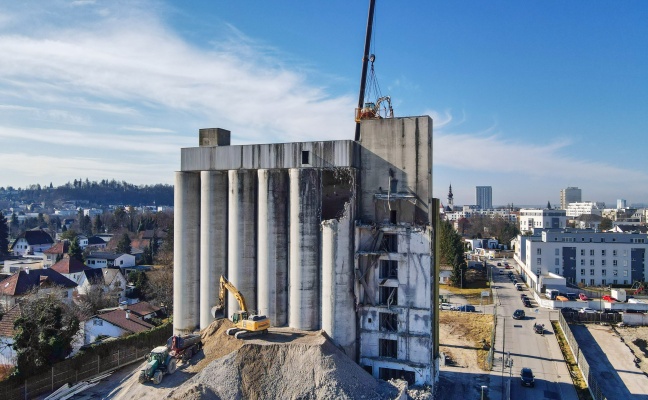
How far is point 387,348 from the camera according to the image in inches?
1344

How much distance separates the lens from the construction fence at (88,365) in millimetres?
32094

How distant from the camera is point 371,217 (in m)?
35.2

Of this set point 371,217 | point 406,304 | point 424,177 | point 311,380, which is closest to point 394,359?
point 406,304

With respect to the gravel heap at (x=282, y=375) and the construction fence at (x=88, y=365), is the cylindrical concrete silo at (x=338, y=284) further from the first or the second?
the construction fence at (x=88, y=365)

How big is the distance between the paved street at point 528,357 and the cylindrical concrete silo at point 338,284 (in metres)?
12.2

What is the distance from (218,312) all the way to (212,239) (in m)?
5.76

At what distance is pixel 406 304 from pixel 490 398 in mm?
9528

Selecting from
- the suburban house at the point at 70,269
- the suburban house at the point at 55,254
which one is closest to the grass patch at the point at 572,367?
the suburban house at the point at 70,269

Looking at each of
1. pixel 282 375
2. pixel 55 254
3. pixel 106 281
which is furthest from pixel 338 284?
pixel 55 254

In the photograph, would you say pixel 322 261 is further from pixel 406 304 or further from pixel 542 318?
pixel 542 318

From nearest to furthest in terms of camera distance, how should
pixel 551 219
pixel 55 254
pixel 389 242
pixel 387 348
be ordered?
pixel 387 348 < pixel 389 242 < pixel 55 254 < pixel 551 219

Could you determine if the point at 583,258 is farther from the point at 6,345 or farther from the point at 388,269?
the point at 6,345

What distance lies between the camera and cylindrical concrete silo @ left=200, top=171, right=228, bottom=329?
124 ft

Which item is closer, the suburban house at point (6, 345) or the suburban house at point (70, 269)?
the suburban house at point (6, 345)
